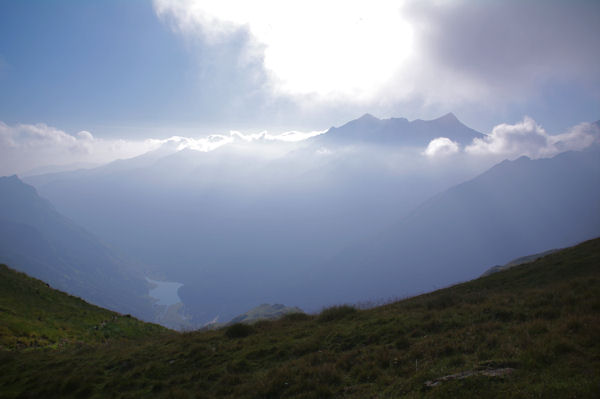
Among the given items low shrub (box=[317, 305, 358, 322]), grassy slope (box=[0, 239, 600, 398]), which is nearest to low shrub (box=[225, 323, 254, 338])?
grassy slope (box=[0, 239, 600, 398])

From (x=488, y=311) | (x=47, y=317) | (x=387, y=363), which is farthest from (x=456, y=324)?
(x=47, y=317)

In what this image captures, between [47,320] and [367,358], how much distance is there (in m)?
24.0

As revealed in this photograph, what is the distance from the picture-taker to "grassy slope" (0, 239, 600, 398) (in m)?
6.18

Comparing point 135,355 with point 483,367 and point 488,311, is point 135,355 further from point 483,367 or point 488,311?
point 488,311

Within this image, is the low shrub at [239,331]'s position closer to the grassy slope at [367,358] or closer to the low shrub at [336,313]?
the grassy slope at [367,358]

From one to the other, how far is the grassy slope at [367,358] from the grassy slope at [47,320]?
2991 mm

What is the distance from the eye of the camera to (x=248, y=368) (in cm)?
A: 1001

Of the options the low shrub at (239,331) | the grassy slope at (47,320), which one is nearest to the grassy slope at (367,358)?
the low shrub at (239,331)

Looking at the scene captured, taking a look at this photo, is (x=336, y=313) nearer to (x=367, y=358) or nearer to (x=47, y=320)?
(x=367, y=358)

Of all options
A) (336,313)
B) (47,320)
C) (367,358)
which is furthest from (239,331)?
(47,320)

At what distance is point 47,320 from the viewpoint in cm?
2025

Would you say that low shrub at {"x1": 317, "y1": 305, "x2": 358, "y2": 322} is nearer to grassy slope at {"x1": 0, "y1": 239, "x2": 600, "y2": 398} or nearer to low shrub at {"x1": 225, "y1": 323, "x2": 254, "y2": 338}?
grassy slope at {"x1": 0, "y1": 239, "x2": 600, "y2": 398}

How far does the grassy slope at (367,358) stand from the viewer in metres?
6.18

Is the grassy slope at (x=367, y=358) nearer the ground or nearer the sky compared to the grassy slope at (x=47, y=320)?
nearer the ground
